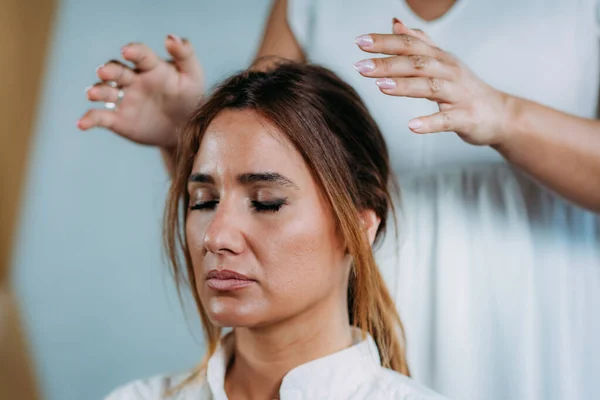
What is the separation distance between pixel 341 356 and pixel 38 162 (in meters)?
0.67

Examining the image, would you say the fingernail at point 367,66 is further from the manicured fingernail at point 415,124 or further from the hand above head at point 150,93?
the hand above head at point 150,93

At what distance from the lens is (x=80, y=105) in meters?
1.30

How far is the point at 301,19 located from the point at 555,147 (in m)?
0.40

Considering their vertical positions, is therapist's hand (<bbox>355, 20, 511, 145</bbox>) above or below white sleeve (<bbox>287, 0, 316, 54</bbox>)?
below

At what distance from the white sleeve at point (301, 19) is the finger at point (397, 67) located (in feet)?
1.03

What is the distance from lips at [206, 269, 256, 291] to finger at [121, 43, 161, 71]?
13.3 inches

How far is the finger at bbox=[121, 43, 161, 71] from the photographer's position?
99 centimetres

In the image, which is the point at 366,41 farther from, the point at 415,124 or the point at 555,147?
the point at 555,147

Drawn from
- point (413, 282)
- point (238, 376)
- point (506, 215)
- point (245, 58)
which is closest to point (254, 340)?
point (238, 376)

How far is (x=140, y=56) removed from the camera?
1010mm

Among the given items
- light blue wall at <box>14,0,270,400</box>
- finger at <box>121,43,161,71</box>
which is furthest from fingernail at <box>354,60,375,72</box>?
light blue wall at <box>14,0,270,400</box>

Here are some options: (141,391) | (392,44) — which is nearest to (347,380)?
(141,391)

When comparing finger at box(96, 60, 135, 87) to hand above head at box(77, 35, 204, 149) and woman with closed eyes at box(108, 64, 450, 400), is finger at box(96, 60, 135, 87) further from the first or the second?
woman with closed eyes at box(108, 64, 450, 400)

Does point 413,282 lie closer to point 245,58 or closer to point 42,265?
point 245,58
